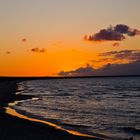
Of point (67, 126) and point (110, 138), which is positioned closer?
point (110, 138)

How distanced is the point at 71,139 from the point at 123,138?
3876mm

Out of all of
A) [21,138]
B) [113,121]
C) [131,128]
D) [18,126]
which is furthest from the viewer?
[113,121]

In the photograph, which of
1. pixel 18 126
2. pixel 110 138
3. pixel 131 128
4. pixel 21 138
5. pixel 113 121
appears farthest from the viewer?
pixel 113 121

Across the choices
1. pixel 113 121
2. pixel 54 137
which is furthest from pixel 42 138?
pixel 113 121

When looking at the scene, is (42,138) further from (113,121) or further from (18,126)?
(113,121)

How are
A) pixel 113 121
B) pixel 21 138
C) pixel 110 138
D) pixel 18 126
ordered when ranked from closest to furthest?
1. pixel 21 138
2. pixel 110 138
3. pixel 18 126
4. pixel 113 121

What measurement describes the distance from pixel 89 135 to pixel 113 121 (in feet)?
27.3

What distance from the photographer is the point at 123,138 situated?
23016 millimetres

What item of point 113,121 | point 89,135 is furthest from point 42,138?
point 113,121

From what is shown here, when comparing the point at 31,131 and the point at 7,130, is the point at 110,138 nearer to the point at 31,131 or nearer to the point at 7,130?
the point at 31,131

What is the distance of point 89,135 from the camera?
23.5m

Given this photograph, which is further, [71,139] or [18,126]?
[18,126]

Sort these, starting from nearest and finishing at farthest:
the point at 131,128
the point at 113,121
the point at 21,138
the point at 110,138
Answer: the point at 21,138 < the point at 110,138 < the point at 131,128 < the point at 113,121

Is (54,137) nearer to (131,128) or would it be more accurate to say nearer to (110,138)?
(110,138)
